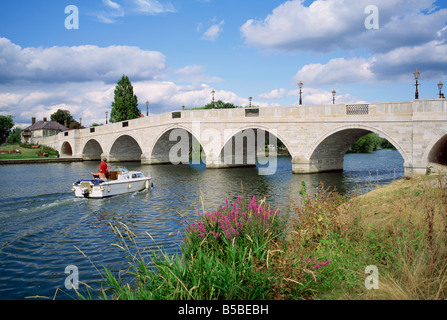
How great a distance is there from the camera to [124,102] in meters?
63.9

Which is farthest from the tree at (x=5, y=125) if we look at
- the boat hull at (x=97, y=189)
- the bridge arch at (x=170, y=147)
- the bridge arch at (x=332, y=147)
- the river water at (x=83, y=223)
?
the bridge arch at (x=332, y=147)

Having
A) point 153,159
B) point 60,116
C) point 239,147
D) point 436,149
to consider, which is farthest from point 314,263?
point 60,116

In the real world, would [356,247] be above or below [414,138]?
below

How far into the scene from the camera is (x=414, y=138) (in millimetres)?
22203

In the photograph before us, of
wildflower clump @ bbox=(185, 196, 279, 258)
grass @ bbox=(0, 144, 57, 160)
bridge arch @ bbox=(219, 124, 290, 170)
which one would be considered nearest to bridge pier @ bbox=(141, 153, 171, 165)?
bridge arch @ bbox=(219, 124, 290, 170)

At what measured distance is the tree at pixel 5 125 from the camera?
3494 inches

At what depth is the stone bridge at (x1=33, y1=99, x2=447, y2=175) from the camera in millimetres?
22094

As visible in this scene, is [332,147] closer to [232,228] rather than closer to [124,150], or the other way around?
[232,228]

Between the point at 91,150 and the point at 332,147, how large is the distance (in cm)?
4084

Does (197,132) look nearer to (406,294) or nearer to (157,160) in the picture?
(157,160)

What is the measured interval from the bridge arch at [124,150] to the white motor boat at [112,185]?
27.1 meters
